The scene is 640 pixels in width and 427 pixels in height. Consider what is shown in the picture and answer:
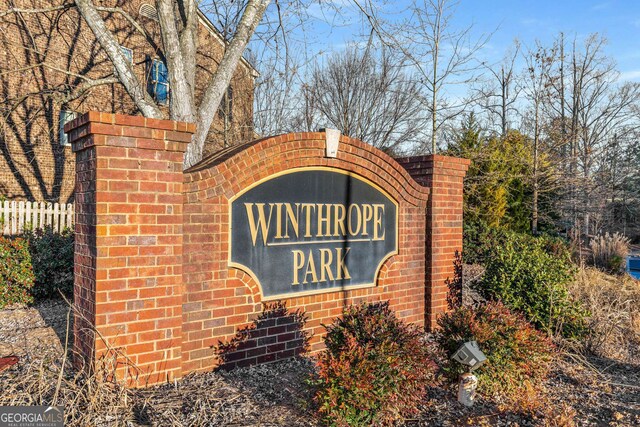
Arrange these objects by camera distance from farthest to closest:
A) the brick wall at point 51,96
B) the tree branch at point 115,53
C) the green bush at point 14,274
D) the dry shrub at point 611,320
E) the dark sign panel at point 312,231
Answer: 1. the brick wall at point 51,96
2. the tree branch at point 115,53
3. the green bush at point 14,274
4. the dry shrub at point 611,320
5. the dark sign panel at point 312,231

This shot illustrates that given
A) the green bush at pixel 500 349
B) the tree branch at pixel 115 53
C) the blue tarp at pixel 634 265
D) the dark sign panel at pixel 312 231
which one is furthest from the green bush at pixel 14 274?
the blue tarp at pixel 634 265

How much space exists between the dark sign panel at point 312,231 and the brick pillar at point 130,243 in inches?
27.6

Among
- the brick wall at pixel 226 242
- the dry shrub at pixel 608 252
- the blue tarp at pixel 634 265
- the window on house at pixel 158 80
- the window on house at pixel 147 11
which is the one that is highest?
the window on house at pixel 147 11

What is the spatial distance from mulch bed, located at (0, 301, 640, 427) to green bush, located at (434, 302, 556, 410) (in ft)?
0.55

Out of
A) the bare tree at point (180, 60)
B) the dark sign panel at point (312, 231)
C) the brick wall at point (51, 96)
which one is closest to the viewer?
the dark sign panel at point (312, 231)

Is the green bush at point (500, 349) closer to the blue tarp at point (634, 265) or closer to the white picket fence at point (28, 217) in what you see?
the white picket fence at point (28, 217)

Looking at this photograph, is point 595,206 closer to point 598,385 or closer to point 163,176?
point 598,385

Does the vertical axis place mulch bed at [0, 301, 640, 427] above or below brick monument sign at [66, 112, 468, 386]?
below

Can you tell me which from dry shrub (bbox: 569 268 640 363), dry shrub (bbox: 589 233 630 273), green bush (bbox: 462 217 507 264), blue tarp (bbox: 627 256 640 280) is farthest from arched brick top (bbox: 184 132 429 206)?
blue tarp (bbox: 627 256 640 280)

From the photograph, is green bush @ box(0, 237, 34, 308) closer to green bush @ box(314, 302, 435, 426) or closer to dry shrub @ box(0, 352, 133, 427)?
dry shrub @ box(0, 352, 133, 427)

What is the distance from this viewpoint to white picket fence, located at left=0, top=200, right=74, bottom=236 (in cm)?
1122

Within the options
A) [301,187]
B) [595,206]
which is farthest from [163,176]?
[595,206]

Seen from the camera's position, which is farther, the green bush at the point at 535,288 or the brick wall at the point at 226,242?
the green bush at the point at 535,288

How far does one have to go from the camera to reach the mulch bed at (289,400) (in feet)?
10.1
